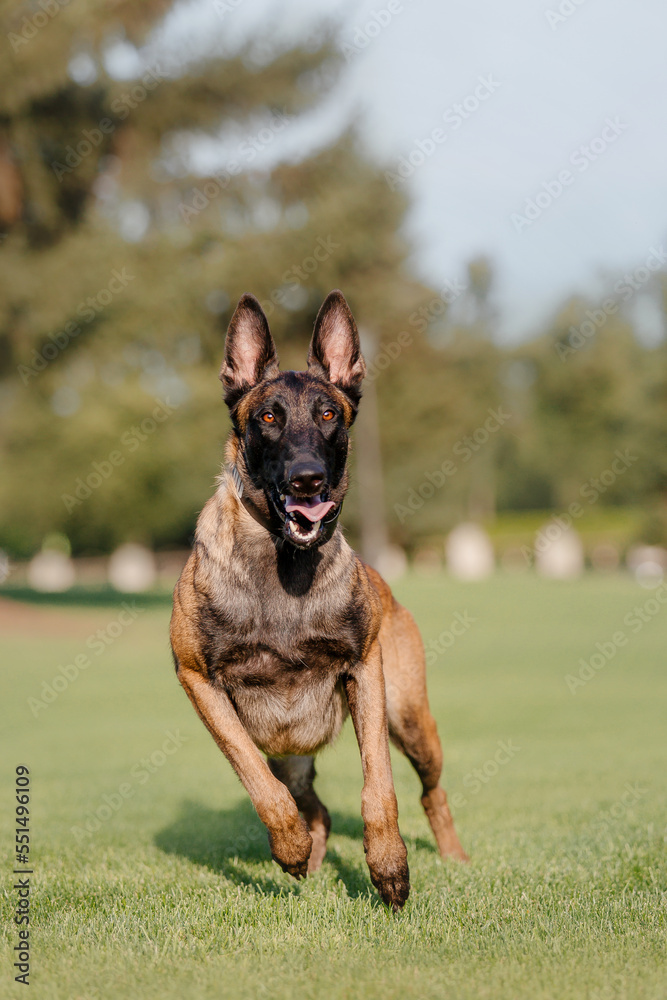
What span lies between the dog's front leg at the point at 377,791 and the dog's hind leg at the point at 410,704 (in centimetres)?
75

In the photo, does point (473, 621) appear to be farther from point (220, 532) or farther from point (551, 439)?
point (551, 439)

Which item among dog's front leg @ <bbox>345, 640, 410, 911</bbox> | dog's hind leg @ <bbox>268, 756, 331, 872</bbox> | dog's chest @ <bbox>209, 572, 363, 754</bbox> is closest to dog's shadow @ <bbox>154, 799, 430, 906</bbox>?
dog's hind leg @ <bbox>268, 756, 331, 872</bbox>

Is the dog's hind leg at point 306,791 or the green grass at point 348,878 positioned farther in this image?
the dog's hind leg at point 306,791

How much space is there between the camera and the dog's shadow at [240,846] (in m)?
5.12

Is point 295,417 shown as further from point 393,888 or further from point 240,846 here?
point 240,846

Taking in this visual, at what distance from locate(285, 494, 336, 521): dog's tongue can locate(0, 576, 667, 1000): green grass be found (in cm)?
180

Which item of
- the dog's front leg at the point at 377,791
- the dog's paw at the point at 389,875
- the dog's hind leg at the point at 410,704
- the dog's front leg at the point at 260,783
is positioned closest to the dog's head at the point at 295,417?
the dog's front leg at the point at 377,791

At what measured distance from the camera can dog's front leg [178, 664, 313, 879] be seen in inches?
173

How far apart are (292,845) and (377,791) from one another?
46 centimetres

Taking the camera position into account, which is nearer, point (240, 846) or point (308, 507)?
point (308, 507)

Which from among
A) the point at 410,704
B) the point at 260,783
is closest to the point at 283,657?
the point at 260,783

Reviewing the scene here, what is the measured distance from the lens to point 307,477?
4324 mm

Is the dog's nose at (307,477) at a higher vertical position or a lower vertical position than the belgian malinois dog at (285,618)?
higher

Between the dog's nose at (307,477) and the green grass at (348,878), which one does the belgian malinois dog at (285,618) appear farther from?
the green grass at (348,878)
